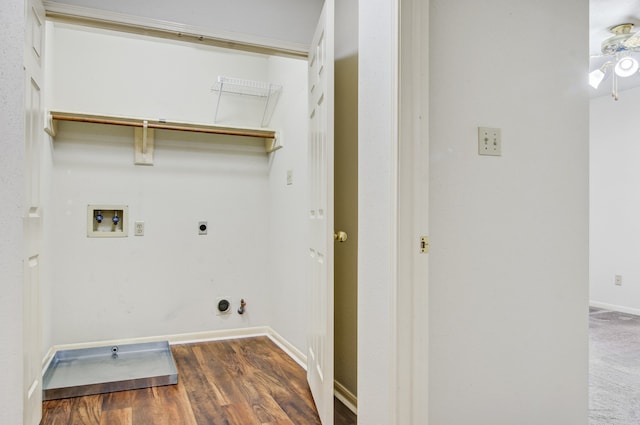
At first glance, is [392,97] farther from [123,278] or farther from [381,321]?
[123,278]

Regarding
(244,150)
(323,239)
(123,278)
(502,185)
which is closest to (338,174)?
(323,239)

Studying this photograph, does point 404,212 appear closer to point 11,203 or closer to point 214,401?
point 11,203

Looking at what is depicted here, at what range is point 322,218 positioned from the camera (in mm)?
2086

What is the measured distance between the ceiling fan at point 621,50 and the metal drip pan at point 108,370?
3.80 metres

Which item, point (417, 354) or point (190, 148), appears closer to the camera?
point (417, 354)

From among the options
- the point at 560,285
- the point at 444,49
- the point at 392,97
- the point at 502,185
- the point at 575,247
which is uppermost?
the point at 444,49

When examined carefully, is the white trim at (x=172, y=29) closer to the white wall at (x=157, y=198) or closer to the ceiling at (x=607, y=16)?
the white wall at (x=157, y=198)

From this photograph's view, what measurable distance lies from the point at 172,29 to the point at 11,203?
126cm

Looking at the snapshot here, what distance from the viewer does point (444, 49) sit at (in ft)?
5.24

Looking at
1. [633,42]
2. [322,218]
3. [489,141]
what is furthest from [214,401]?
[633,42]

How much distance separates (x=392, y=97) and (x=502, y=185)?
23.9 inches

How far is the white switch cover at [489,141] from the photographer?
1.65m

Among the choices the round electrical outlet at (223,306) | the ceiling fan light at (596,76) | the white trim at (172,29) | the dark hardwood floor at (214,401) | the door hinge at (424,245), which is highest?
the ceiling fan light at (596,76)

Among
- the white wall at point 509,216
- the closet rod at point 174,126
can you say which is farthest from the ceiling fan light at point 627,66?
the closet rod at point 174,126
